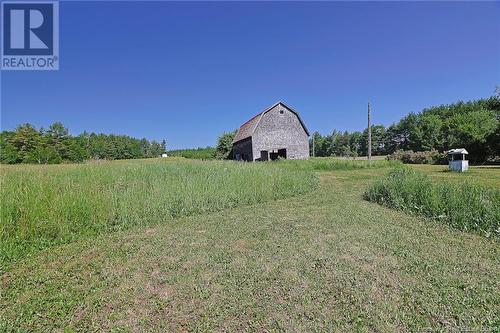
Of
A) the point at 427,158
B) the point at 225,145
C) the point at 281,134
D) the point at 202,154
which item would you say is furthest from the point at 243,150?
the point at 427,158

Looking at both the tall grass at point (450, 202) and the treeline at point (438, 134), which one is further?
the treeline at point (438, 134)

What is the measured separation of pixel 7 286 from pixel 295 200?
714 centimetres

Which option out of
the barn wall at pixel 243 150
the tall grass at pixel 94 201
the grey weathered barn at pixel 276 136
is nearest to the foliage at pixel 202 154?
the barn wall at pixel 243 150

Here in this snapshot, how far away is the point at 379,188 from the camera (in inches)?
314

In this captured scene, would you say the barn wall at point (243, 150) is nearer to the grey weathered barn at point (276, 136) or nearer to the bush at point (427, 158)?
the grey weathered barn at point (276, 136)

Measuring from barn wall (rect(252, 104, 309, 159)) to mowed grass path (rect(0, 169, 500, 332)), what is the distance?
19.4 metres

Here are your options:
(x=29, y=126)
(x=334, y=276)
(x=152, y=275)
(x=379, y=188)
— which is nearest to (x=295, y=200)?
(x=379, y=188)

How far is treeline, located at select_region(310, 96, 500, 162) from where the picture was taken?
29.7 meters

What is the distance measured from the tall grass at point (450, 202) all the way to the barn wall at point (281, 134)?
16923 mm

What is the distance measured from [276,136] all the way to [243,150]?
173 inches

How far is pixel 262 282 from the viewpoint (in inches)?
118

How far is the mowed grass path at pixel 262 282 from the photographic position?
2324 millimetres

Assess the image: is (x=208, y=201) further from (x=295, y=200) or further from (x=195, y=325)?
(x=195, y=325)

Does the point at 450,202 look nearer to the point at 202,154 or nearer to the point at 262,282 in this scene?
the point at 262,282
